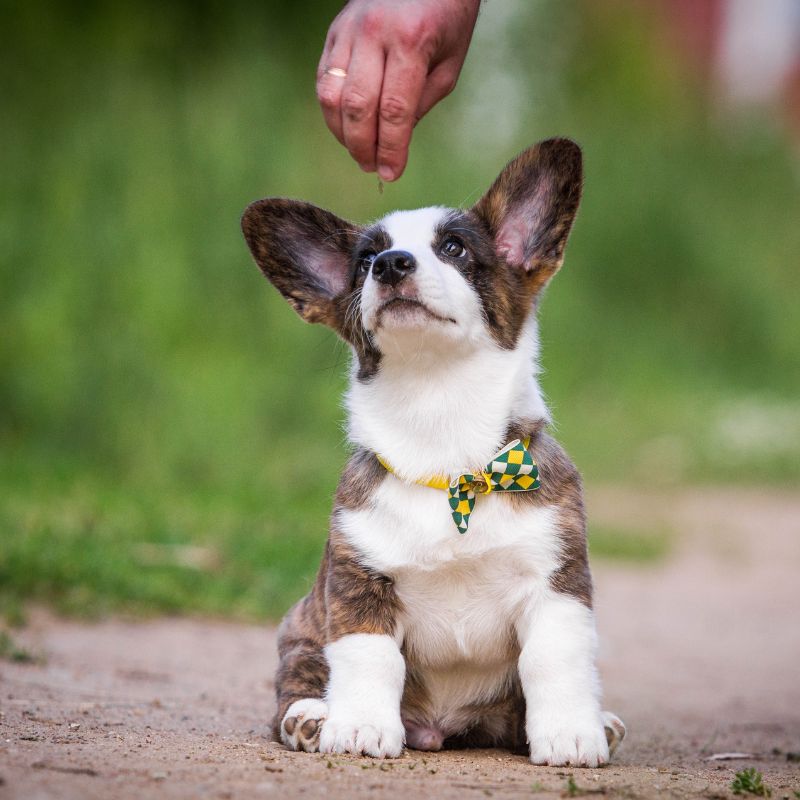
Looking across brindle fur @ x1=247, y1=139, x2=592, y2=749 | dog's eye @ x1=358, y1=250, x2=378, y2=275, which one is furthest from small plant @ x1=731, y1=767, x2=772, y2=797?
dog's eye @ x1=358, y1=250, x2=378, y2=275

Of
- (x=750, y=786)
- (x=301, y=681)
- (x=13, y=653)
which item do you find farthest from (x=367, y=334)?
(x=13, y=653)

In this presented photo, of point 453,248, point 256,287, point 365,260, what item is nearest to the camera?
point 453,248

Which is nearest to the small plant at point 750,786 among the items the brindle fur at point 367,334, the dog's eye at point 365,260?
the brindle fur at point 367,334

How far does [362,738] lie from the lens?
10.3 feet

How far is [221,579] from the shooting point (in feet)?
20.9

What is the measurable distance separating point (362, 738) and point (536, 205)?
5.20ft

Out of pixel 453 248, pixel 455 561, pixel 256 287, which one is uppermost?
pixel 256 287

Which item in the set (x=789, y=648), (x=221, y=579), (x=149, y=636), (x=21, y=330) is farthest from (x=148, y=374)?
(x=789, y=648)

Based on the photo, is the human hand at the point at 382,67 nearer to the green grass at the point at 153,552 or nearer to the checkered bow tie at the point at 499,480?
the checkered bow tie at the point at 499,480

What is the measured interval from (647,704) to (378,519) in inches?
77.6

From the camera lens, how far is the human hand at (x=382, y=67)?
3357 mm

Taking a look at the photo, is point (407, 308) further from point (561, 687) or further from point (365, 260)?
point (561, 687)

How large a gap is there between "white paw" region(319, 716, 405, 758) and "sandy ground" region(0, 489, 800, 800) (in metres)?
0.05

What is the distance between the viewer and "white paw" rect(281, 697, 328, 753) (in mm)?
3276
